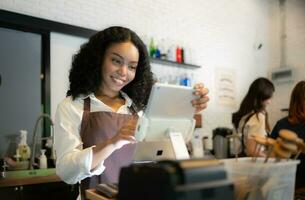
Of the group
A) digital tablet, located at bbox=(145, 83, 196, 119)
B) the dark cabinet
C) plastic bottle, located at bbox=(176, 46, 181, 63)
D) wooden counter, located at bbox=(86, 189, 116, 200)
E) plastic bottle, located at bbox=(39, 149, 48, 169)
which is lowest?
the dark cabinet

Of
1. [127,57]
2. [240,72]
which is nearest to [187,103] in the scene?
[127,57]

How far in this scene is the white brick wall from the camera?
131 inches

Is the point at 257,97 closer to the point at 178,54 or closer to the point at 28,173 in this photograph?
the point at 178,54

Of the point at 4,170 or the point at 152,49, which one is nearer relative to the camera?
the point at 4,170

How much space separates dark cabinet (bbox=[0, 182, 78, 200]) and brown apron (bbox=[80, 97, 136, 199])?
3.62ft

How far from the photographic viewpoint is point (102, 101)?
1568 millimetres

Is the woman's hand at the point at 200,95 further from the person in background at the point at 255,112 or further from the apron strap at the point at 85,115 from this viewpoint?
the person in background at the point at 255,112

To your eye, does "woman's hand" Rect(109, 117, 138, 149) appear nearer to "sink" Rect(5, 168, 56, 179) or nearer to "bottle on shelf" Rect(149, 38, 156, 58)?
"sink" Rect(5, 168, 56, 179)

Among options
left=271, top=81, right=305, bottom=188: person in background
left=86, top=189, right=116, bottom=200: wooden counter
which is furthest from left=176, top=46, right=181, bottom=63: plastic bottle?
left=86, top=189, right=116, bottom=200: wooden counter

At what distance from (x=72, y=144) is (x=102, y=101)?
34 centimetres

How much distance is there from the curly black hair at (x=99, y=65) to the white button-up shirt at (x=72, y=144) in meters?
0.06

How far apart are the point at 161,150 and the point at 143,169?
0.46 meters

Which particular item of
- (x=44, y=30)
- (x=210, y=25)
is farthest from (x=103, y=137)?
(x=210, y=25)

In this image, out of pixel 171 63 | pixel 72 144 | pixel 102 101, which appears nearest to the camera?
pixel 72 144
